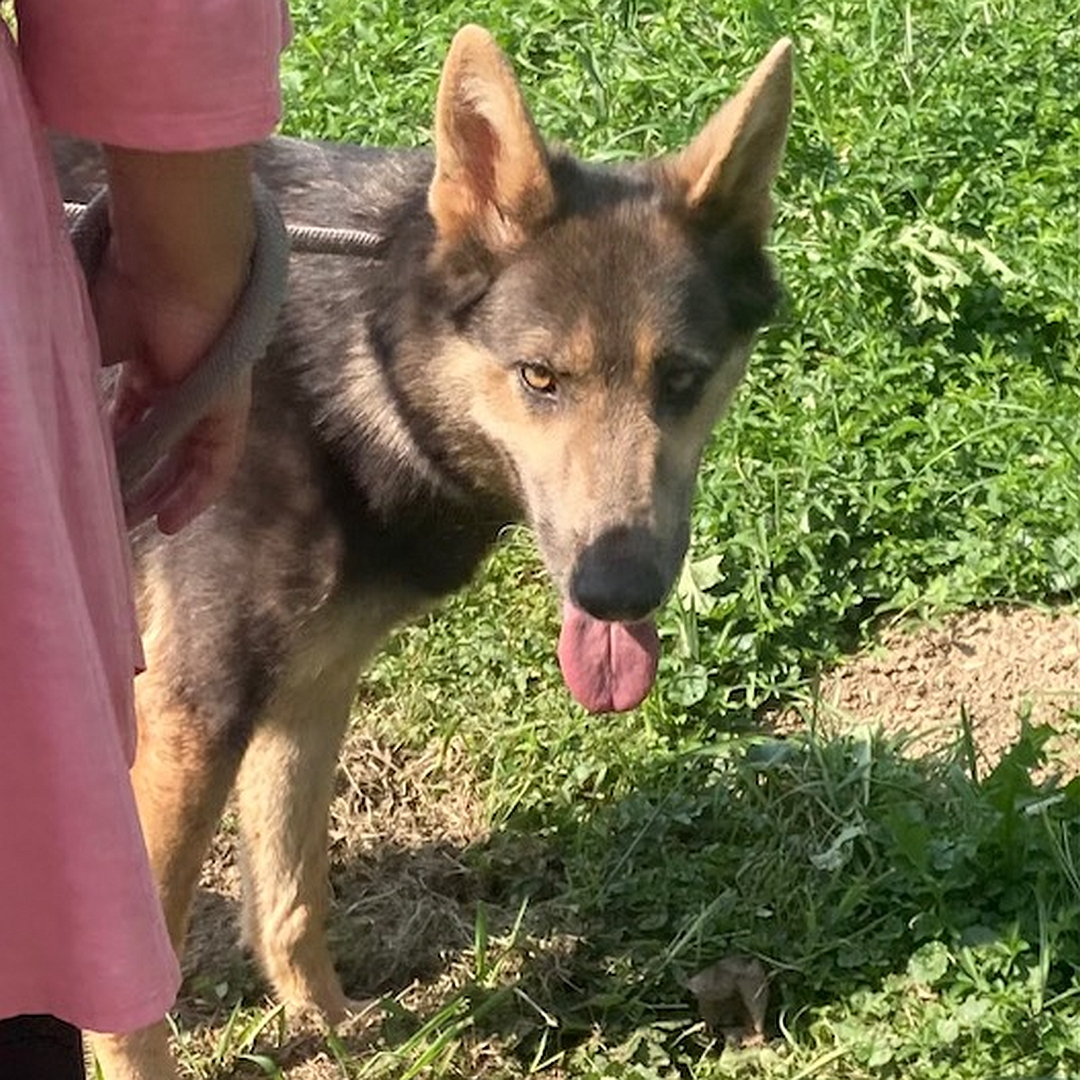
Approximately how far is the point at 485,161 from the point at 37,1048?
1.90 m

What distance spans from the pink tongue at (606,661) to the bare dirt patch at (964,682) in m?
0.87

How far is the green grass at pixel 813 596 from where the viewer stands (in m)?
3.36

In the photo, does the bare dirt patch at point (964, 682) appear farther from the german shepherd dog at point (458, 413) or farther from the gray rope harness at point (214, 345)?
the gray rope harness at point (214, 345)

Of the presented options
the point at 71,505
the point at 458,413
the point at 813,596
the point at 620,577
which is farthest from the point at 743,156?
the point at 71,505

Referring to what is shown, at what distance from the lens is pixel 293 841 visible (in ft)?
11.5

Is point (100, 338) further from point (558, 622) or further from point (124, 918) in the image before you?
point (558, 622)

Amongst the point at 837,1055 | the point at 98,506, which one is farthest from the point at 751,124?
the point at 98,506

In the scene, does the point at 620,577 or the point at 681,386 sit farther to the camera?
the point at 681,386

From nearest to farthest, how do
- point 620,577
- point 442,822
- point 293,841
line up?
1. point 620,577
2. point 293,841
3. point 442,822

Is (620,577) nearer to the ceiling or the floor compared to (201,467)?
nearer to the floor

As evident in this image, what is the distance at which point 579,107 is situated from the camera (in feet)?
17.2

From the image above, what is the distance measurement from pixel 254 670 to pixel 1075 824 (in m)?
1.58

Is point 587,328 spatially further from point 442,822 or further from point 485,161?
point 442,822

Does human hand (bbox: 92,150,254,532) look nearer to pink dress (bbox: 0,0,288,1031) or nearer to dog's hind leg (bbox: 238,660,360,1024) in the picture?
pink dress (bbox: 0,0,288,1031)
